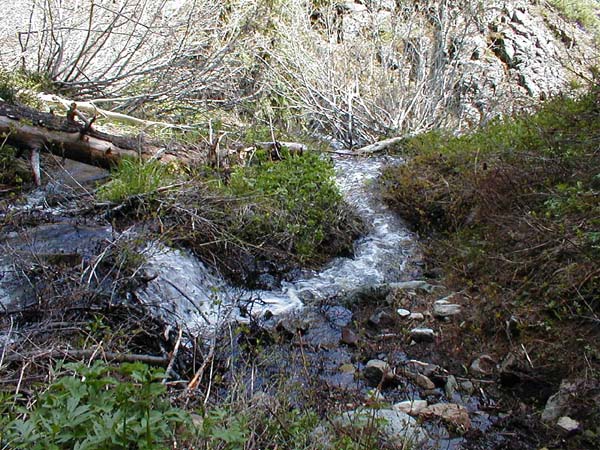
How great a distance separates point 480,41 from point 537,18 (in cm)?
187

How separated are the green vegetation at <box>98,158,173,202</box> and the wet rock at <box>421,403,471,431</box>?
3.07 metres

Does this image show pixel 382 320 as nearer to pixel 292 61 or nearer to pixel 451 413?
pixel 451 413

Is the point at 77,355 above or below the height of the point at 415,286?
above

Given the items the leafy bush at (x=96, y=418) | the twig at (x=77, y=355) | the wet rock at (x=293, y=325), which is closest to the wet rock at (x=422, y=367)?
the wet rock at (x=293, y=325)

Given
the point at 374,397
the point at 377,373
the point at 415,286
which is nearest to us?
the point at 374,397

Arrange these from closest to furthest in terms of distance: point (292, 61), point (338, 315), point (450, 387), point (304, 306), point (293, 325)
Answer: point (450, 387) → point (293, 325) → point (338, 315) → point (304, 306) → point (292, 61)

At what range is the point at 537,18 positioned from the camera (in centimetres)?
1264

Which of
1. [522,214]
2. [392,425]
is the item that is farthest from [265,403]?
[522,214]

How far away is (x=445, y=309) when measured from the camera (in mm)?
4383

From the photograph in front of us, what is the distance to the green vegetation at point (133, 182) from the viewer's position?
17.0ft

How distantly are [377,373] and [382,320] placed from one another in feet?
2.71

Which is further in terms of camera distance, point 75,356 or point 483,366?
point 483,366

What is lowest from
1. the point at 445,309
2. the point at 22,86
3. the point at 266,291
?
the point at 266,291

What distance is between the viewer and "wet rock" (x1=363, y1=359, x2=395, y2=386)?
11.6 ft
